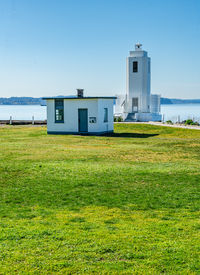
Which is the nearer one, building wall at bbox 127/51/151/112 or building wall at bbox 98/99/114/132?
building wall at bbox 98/99/114/132

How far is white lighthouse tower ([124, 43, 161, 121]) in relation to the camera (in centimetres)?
4928

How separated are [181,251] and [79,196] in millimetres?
4205

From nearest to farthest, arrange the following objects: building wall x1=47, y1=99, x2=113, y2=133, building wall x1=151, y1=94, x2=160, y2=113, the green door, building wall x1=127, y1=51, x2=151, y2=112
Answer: building wall x1=47, y1=99, x2=113, y2=133 → the green door → building wall x1=127, y1=51, x2=151, y2=112 → building wall x1=151, y1=94, x2=160, y2=113

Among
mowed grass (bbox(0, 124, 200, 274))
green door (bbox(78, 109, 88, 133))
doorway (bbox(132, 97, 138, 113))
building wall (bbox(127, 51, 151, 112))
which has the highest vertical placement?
building wall (bbox(127, 51, 151, 112))

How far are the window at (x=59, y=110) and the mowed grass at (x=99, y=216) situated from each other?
1599 cm

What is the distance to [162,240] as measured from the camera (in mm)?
6395

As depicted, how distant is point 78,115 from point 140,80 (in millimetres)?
21012

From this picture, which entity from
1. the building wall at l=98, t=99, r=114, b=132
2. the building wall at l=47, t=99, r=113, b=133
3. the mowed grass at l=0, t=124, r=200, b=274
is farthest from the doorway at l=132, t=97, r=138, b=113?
the mowed grass at l=0, t=124, r=200, b=274

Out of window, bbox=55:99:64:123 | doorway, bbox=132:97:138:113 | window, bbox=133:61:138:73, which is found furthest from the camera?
doorway, bbox=132:97:138:113

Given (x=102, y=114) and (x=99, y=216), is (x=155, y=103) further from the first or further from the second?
(x=99, y=216)

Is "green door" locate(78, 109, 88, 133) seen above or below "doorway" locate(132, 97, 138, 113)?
below

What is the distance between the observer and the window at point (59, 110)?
3134 centimetres

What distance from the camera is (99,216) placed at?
8.01 meters

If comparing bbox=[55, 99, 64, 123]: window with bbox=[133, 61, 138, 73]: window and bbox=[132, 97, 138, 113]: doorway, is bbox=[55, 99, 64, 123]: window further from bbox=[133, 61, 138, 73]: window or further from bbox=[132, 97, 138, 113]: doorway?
bbox=[132, 97, 138, 113]: doorway
